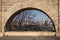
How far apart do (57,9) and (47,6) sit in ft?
1.67

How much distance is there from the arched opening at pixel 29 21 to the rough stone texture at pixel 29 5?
24 cm

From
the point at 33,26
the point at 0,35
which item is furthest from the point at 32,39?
the point at 0,35

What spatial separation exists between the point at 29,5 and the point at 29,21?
83cm

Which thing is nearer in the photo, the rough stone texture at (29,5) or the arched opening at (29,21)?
the rough stone texture at (29,5)

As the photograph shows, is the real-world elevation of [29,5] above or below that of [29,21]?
above

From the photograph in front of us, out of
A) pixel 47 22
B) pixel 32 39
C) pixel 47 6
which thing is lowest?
pixel 32 39

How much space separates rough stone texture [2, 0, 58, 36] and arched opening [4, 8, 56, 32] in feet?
0.80

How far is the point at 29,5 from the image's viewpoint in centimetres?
1209

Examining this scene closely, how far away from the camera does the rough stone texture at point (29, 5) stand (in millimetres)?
11906

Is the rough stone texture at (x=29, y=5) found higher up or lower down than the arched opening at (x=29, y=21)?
higher up

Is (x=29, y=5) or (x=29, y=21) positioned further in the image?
(x=29, y=21)

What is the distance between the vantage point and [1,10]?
12156mm

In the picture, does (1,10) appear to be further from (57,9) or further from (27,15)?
(57,9)

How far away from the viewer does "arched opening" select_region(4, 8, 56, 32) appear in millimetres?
12212
